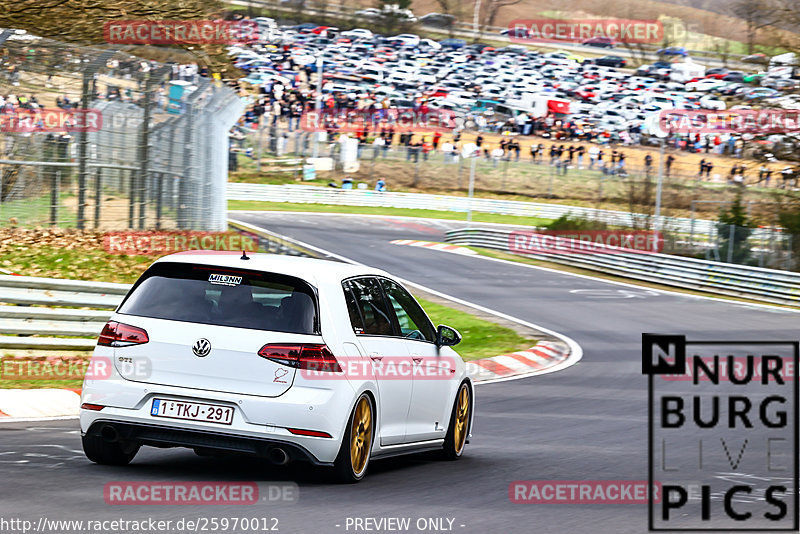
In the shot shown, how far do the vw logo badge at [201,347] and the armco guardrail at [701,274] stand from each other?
27.7 m

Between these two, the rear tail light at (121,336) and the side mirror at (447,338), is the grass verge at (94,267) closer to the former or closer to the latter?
the side mirror at (447,338)

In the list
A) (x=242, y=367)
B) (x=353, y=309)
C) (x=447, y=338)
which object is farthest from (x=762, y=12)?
(x=242, y=367)

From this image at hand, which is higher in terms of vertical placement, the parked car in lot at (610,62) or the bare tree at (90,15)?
the parked car in lot at (610,62)

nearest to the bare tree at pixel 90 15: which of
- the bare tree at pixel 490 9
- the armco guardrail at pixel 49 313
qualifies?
the armco guardrail at pixel 49 313

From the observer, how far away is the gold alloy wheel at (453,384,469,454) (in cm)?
921

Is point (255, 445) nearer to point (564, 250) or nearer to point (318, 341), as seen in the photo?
point (318, 341)

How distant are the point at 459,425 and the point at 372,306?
1844 millimetres

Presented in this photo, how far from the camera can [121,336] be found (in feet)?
23.5

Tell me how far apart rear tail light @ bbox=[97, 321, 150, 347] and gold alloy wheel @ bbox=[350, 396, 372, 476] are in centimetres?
134

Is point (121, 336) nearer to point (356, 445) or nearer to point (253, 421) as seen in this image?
point (253, 421)

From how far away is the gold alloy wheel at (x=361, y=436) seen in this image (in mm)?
7191

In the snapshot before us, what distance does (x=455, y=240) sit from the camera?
1690 inches

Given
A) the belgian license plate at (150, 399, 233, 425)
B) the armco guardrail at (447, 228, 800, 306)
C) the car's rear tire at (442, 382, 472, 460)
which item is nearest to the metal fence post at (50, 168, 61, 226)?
the car's rear tire at (442, 382, 472, 460)

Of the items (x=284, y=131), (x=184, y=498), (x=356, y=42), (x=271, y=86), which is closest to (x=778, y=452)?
(x=184, y=498)
